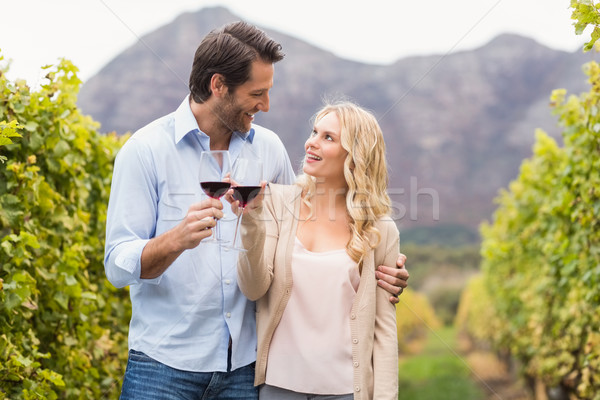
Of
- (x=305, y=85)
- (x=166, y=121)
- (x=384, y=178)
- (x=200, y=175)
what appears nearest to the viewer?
(x=200, y=175)

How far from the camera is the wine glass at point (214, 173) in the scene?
2.40 m

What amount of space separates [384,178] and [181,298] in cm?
A: 125

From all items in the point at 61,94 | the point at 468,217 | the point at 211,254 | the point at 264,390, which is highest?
the point at 468,217

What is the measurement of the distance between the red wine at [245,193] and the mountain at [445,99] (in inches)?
2622

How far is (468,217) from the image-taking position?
248ft

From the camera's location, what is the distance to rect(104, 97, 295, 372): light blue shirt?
2.65 m

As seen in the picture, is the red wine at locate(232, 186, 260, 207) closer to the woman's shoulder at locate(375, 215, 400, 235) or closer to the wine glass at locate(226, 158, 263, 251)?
the wine glass at locate(226, 158, 263, 251)

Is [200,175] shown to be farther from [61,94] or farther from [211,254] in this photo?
[61,94]

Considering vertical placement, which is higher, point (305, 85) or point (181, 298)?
point (305, 85)

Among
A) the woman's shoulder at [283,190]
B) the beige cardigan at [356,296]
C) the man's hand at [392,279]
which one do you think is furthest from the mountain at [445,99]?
the man's hand at [392,279]

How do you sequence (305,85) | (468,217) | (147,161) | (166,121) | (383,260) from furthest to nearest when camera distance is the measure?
(305,85), (468,217), (383,260), (166,121), (147,161)

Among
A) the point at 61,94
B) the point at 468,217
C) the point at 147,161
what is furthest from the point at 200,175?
the point at 468,217

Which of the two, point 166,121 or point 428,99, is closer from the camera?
point 166,121

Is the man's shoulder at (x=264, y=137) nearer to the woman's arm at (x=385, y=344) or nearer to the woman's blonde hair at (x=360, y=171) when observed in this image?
the woman's blonde hair at (x=360, y=171)
